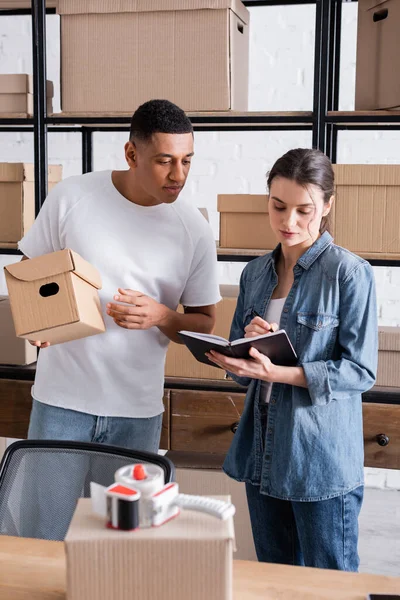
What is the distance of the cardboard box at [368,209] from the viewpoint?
230 cm

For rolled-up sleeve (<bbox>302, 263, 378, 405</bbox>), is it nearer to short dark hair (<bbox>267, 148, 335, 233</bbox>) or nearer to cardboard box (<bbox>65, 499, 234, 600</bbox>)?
short dark hair (<bbox>267, 148, 335, 233</bbox>)

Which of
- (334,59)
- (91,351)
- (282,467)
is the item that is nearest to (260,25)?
(334,59)

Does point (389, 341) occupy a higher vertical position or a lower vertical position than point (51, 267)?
lower

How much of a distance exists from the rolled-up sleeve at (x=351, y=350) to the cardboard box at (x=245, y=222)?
0.91 metres

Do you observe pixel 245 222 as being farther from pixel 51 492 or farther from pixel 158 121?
pixel 51 492

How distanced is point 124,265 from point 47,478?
567 mm

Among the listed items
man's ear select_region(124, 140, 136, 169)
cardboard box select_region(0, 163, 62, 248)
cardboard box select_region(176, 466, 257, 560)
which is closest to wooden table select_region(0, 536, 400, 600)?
man's ear select_region(124, 140, 136, 169)

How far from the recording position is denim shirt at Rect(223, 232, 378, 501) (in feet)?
5.10

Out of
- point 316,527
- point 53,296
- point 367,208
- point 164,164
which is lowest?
point 316,527

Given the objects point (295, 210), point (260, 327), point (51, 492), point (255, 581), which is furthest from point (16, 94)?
point (255, 581)

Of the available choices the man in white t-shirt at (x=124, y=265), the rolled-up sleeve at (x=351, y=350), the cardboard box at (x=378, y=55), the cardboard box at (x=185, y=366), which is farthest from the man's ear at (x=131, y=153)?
the cardboard box at (x=378, y=55)

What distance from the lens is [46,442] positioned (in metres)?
1.49

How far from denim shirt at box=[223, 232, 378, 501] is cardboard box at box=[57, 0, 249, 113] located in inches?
37.3

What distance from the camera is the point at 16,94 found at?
2527mm
